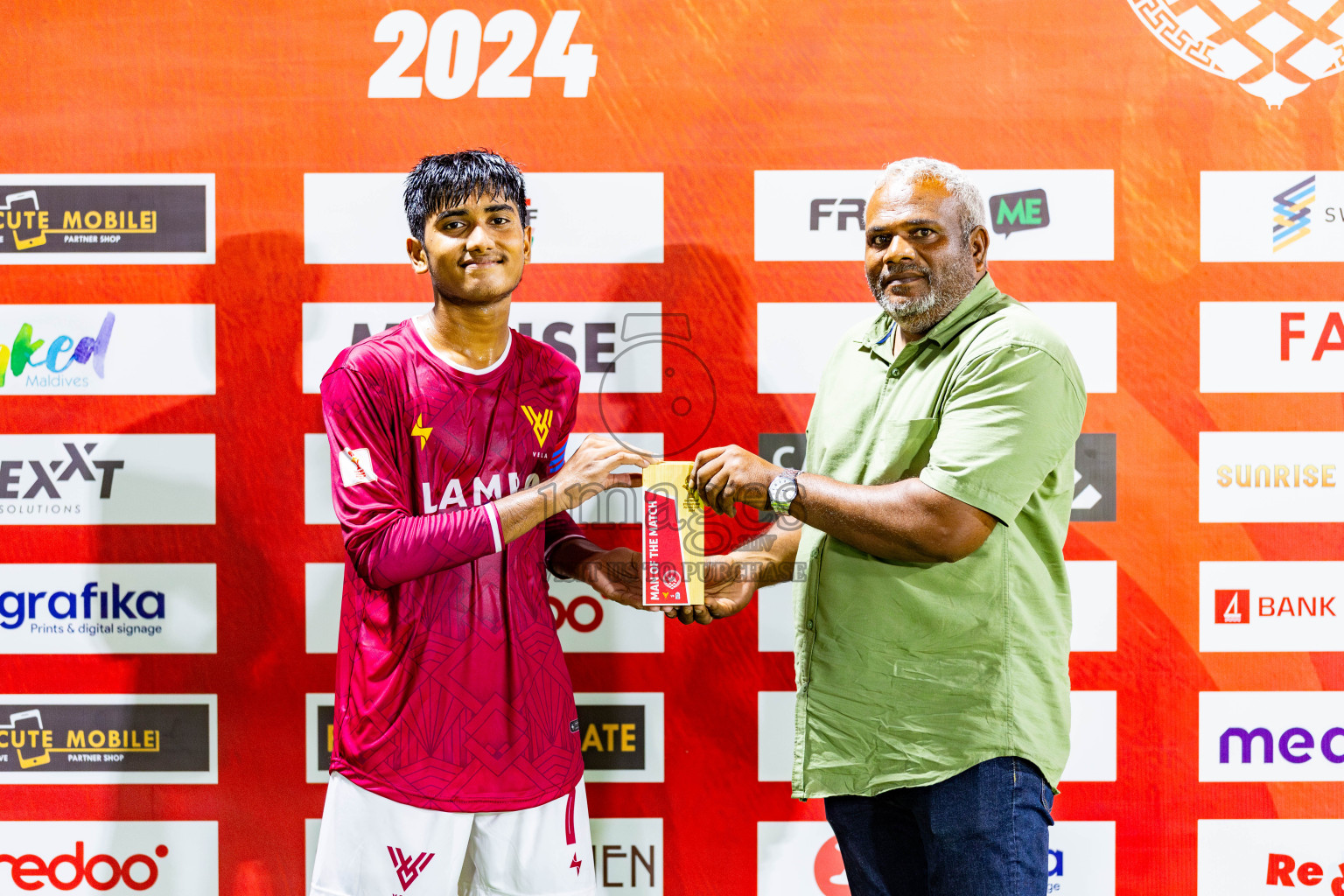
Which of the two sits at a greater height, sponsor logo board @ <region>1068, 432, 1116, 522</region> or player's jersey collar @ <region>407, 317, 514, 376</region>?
player's jersey collar @ <region>407, 317, 514, 376</region>

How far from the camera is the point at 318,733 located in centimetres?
205

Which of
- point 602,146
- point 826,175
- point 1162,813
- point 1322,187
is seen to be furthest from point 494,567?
point 1322,187

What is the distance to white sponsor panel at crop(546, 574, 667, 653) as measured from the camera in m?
2.04

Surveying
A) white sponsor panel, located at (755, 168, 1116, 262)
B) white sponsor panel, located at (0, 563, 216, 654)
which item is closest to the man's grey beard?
white sponsor panel, located at (755, 168, 1116, 262)

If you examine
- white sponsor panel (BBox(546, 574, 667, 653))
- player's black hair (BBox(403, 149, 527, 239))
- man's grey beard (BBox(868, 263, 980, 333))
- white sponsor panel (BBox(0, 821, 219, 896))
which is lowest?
white sponsor panel (BBox(0, 821, 219, 896))

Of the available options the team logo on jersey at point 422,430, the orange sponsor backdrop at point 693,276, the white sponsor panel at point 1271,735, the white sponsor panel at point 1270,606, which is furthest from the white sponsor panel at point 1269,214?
the team logo on jersey at point 422,430

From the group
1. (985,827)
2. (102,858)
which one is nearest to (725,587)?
(985,827)

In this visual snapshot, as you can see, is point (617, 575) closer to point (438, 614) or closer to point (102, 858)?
point (438, 614)

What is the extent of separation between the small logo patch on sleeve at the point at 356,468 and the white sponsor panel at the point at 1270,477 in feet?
5.87

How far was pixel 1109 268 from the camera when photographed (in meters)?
2.02

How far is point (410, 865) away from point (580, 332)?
1.12m

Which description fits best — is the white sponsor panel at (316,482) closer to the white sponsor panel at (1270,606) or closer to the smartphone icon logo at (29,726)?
the smartphone icon logo at (29,726)

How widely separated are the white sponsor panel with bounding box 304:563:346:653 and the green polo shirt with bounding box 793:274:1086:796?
1.12 meters

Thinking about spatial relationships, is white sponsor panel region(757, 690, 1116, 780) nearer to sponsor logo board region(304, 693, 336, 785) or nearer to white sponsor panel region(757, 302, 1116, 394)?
white sponsor panel region(757, 302, 1116, 394)
